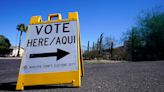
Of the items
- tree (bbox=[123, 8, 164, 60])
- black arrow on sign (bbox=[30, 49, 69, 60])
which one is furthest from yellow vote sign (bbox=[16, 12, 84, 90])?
tree (bbox=[123, 8, 164, 60])

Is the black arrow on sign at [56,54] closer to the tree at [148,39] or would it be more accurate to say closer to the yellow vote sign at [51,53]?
the yellow vote sign at [51,53]

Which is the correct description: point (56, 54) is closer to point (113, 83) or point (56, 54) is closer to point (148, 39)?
point (113, 83)

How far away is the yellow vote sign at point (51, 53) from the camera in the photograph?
5.20 m

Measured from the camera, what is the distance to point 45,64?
17.5 ft

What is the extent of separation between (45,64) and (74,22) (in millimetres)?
1188

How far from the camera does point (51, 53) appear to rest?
17.7 ft

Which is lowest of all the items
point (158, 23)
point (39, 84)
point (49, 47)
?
point (39, 84)

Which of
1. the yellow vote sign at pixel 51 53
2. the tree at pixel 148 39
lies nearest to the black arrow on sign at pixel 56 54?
the yellow vote sign at pixel 51 53

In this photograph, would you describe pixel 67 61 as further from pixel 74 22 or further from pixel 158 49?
pixel 158 49

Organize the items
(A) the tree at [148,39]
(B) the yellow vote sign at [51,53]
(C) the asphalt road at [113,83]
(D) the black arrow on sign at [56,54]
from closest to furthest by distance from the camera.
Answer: (C) the asphalt road at [113,83]
(B) the yellow vote sign at [51,53]
(D) the black arrow on sign at [56,54]
(A) the tree at [148,39]

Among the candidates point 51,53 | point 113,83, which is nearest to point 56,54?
point 51,53

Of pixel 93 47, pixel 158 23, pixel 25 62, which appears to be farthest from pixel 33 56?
pixel 158 23

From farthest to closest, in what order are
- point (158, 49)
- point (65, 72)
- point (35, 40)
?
point (158, 49), point (35, 40), point (65, 72)

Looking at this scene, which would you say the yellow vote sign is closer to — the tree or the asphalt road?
the asphalt road
